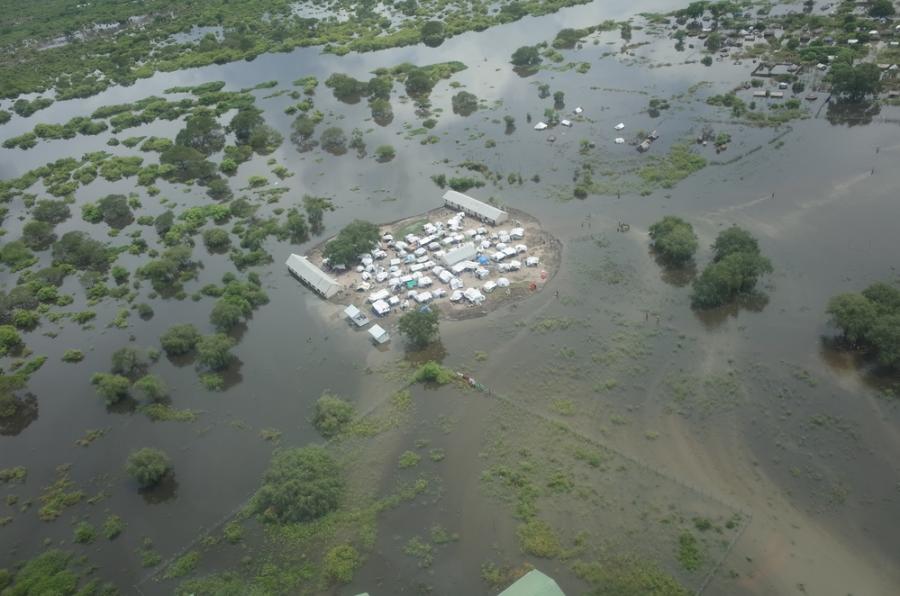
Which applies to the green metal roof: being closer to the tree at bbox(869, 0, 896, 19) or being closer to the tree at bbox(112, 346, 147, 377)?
the tree at bbox(112, 346, 147, 377)

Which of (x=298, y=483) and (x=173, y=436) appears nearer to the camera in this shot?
(x=298, y=483)

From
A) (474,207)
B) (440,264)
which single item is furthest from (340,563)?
(474,207)

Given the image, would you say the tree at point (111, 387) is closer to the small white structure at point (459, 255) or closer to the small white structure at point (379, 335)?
the small white structure at point (379, 335)

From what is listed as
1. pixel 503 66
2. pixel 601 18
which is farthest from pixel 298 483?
pixel 601 18

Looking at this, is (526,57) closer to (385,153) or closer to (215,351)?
(385,153)

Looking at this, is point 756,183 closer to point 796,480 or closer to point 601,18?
point 796,480

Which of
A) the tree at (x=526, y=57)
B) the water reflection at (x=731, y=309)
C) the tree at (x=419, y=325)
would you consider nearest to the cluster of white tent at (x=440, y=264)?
the tree at (x=419, y=325)
